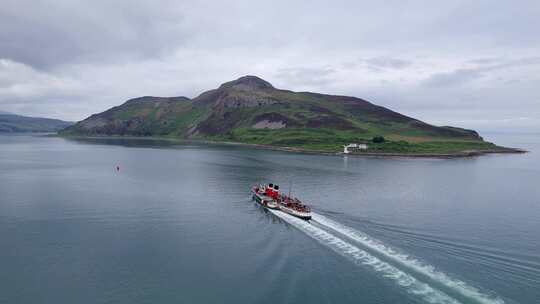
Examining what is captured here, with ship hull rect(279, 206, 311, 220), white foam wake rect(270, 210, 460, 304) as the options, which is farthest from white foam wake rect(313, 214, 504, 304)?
ship hull rect(279, 206, 311, 220)

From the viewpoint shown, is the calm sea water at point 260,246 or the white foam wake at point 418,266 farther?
the calm sea water at point 260,246

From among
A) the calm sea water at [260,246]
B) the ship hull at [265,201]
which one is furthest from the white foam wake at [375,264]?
the ship hull at [265,201]

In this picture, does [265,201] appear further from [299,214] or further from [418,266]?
[418,266]

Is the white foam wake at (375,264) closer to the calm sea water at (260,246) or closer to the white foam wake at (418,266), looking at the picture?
the calm sea water at (260,246)

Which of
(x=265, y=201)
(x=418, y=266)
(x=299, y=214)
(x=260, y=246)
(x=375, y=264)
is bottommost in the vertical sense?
(x=260, y=246)

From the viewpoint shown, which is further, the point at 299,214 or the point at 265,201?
the point at 265,201

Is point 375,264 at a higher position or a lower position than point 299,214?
lower

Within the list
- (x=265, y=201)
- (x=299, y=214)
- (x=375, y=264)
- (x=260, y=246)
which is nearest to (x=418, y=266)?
(x=375, y=264)
